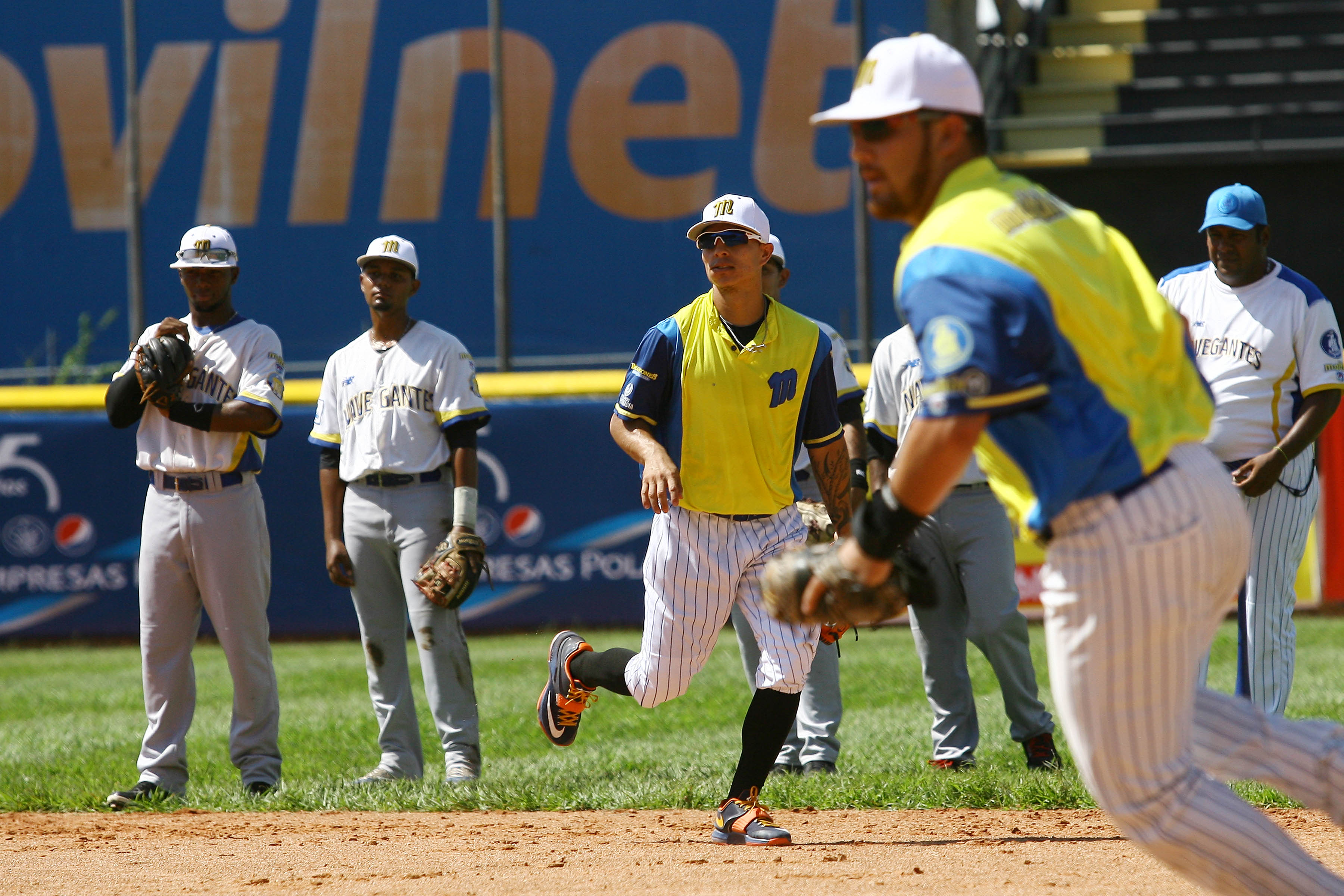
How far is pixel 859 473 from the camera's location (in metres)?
6.35

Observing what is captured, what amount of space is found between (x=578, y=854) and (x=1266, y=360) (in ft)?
10.8

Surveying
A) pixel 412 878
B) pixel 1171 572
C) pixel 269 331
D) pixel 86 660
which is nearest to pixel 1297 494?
pixel 1171 572

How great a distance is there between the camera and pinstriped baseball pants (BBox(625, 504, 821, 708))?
4895 millimetres

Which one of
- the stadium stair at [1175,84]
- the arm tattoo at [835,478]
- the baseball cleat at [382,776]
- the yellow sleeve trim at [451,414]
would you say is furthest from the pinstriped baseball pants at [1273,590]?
the stadium stair at [1175,84]

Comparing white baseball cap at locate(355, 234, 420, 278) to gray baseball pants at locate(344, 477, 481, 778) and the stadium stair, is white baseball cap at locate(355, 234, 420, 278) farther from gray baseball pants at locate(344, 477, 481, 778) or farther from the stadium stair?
the stadium stair

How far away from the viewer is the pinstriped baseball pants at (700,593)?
4.89 metres

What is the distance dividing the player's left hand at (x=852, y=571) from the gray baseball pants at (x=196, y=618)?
145 inches

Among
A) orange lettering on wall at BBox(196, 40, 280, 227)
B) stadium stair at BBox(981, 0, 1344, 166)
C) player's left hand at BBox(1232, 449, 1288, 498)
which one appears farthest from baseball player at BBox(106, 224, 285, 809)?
orange lettering on wall at BBox(196, 40, 280, 227)

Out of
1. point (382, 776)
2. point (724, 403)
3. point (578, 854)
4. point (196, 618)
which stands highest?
point (724, 403)

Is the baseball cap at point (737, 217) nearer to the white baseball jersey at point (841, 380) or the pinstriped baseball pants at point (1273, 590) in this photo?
the white baseball jersey at point (841, 380)

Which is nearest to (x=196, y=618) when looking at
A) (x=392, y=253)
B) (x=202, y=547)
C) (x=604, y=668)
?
(x=202, y=547)

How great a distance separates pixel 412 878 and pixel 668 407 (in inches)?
69.0

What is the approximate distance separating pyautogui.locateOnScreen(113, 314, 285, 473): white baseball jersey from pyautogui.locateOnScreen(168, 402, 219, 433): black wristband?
6 centimetres

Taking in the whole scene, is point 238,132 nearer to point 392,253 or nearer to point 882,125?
point 392,253
